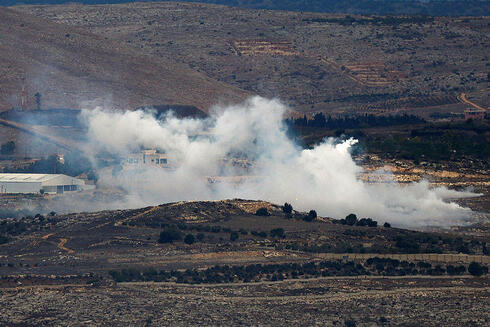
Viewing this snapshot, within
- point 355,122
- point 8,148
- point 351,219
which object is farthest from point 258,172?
point 355,122

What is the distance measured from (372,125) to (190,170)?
4963cm

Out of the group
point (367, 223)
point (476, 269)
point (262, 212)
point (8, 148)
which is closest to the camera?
point (476, 269)

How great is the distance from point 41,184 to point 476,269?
5832 cm

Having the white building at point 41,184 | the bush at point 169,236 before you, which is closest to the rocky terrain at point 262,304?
the bush at point 169,236

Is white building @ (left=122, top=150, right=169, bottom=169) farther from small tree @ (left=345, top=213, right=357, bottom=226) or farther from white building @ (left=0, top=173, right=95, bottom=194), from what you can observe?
small tree @ (left=345, top=213, right=357, bottom=226)

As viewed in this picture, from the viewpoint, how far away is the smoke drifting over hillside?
135500mm

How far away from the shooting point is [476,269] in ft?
344

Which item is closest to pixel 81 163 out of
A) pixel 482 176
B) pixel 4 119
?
pixel 4 119

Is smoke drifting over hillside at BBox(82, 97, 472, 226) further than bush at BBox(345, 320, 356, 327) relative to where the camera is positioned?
Yes

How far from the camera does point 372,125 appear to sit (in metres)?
187

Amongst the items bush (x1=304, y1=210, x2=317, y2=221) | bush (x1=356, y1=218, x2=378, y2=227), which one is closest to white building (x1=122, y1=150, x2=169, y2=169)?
bush (x1=304, y1=210, x2=317, y2=221)

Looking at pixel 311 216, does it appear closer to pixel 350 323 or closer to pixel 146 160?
pixel 146 160

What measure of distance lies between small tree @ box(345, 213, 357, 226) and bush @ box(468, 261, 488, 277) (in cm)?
1956

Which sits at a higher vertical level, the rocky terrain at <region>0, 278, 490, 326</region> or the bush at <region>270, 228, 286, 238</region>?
the bush at <region>270, 228, 286, 238</region>
